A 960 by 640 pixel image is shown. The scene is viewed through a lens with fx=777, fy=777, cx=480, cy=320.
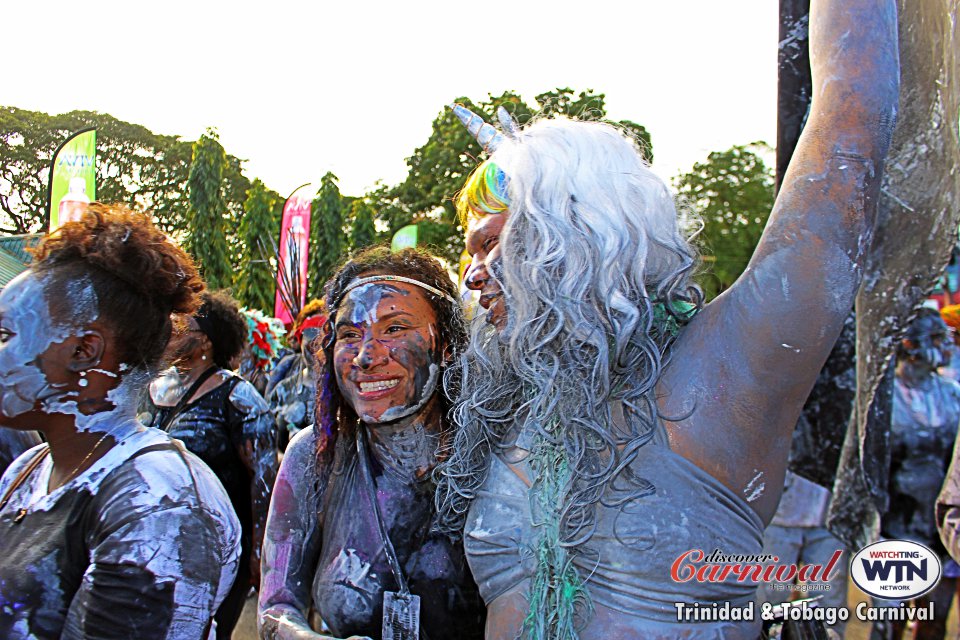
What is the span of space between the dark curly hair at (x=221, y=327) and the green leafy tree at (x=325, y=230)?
1545 centimetres

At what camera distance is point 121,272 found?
192 cm

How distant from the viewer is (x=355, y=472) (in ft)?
7.38

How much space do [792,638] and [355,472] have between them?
4.22 ft

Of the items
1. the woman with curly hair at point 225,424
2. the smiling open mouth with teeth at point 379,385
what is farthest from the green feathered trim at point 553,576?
the woman with curly hair at point 225,424

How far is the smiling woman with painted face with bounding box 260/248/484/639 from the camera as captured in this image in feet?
6.76

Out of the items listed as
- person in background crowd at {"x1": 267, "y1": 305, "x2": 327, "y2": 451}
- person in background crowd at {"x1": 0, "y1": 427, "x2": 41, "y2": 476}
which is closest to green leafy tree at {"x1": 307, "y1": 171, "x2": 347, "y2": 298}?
person in background crowd at {"x1": 267, "y1": 305, "x2": 327, "y2": 451}

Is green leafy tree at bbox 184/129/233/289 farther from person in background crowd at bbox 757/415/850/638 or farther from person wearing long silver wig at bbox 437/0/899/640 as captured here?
person wearing long silver wig at bbox 437/0/899/640

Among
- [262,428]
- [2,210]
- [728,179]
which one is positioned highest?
[728,179]

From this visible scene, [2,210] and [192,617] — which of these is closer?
[192,617]

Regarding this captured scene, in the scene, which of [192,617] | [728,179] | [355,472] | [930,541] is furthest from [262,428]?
[728,179]

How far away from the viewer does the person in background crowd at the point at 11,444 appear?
3082 millimetres

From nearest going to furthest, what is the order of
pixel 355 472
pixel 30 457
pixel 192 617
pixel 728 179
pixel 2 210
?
1. pixel 192 617
2. pixel 30 457
3. pixel 355 472
4. pixel 2 210
5. pixel 728 179

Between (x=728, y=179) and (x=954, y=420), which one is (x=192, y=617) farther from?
(x=728, y=179)

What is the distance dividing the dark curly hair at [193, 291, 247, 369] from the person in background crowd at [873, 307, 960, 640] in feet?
12.0
